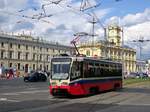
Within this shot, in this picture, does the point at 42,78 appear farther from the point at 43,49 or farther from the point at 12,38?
the point at 43,49

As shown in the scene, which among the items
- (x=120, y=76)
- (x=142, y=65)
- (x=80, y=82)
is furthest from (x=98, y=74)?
(x=142, y=65)

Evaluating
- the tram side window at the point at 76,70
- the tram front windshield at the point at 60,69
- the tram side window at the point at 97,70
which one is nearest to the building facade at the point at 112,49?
A: the tram side window at the point at 97,70

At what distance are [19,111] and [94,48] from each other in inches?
3900

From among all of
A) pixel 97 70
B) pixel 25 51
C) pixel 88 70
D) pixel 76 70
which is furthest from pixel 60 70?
pixel 25 51

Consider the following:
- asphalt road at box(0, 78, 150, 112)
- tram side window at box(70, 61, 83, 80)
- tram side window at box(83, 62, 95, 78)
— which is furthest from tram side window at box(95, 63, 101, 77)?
tram side window at box(70, 61, 83, 80)

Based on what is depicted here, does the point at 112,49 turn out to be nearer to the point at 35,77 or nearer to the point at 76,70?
the point at 35,77

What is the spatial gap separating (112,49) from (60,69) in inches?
3349

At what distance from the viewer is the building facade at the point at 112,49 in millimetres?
88812

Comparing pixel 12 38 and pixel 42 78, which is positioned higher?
pixel 12 38

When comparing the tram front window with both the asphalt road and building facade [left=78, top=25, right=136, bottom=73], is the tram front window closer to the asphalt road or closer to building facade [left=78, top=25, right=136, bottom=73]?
the asphalt road

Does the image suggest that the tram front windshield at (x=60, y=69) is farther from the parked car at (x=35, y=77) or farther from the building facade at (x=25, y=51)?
the building facade at (x=25, y=51)

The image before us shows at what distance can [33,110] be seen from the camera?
17.3 m

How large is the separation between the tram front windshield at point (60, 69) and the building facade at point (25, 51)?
93315 millimetres

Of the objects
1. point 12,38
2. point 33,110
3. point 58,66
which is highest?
point 12,38
